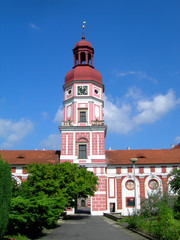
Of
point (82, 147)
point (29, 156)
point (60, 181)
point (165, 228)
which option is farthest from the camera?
point (29, 156)

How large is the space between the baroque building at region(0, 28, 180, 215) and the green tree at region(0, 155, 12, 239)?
22.6 meters

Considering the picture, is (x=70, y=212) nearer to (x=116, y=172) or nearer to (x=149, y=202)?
(x=116, y=172)

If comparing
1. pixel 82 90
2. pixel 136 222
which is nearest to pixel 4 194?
pixel 136 222

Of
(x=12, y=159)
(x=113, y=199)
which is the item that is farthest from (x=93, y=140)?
(x=12, y=159)

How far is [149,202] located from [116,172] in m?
14.6

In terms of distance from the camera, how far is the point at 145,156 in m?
41.4

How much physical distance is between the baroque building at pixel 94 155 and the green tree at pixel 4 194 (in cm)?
2263

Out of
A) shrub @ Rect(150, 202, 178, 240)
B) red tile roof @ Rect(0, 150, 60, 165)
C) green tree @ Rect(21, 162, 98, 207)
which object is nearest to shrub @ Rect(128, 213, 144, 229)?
shrub @ Rect(150, 202, 178, 240)

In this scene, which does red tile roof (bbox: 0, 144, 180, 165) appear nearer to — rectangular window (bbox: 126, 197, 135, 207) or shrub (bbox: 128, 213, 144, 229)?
rectangular window (bbox: 126, 197, 135, 207)

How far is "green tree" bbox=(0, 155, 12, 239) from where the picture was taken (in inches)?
500

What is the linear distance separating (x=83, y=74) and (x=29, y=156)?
15.9 metres

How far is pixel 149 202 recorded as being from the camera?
81.7 feet

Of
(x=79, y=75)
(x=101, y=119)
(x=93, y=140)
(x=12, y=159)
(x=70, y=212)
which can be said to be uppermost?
(x=79, y=75)

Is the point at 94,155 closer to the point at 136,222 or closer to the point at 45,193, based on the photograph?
the point at 45,193
